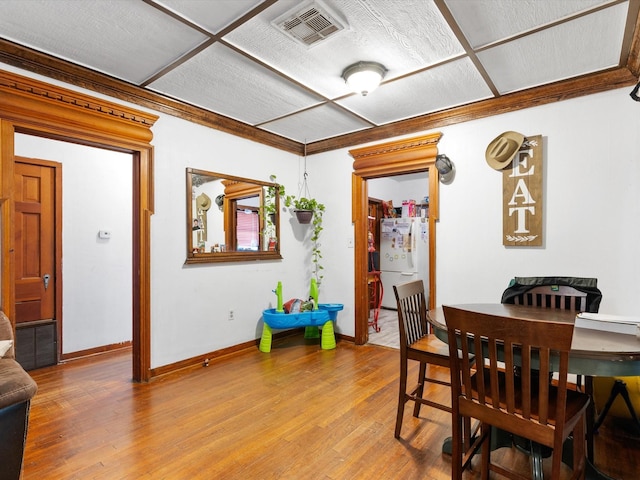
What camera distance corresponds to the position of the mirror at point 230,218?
340 cm

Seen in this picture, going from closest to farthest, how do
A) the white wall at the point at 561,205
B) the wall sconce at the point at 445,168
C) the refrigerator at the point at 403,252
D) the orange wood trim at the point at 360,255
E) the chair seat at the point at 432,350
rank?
the chair seat at the point at 432,350 < the white wall at the point at 561,205 < the wall sconce at the point at 445,168 < the orange wood trim at the point at 360,255 < the refrigerator at the point at 403,252

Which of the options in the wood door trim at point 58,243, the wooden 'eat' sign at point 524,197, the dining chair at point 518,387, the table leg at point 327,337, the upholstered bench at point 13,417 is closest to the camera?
the dining chair at point 518,387

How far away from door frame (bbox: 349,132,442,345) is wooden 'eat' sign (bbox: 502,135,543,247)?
2.12 ft

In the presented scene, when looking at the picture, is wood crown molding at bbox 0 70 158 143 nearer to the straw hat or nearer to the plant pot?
the plant pot

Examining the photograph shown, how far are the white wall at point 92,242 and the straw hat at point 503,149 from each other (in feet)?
12.9

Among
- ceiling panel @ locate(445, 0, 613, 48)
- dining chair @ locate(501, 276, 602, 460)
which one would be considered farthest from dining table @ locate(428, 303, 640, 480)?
ceiling panel @ locate(445, 0, 613, 48)

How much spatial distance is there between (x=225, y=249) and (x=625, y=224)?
350cm

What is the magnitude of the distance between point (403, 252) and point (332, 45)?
4153mm

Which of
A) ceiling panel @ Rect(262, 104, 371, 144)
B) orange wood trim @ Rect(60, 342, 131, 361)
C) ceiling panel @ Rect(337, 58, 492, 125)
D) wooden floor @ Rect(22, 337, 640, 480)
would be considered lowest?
wooden floor @ Rect(22, 337, 640, 480)

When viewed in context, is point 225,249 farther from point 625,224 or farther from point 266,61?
point 625,224

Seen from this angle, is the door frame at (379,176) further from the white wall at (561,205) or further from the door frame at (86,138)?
the door frame at (86,138)

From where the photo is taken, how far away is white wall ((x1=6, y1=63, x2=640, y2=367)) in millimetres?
2637

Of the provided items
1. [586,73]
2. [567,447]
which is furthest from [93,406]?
[586,73]

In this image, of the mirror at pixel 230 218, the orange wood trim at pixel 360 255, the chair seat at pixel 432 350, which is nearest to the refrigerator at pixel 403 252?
the orange wood trim at pixel 360 255
